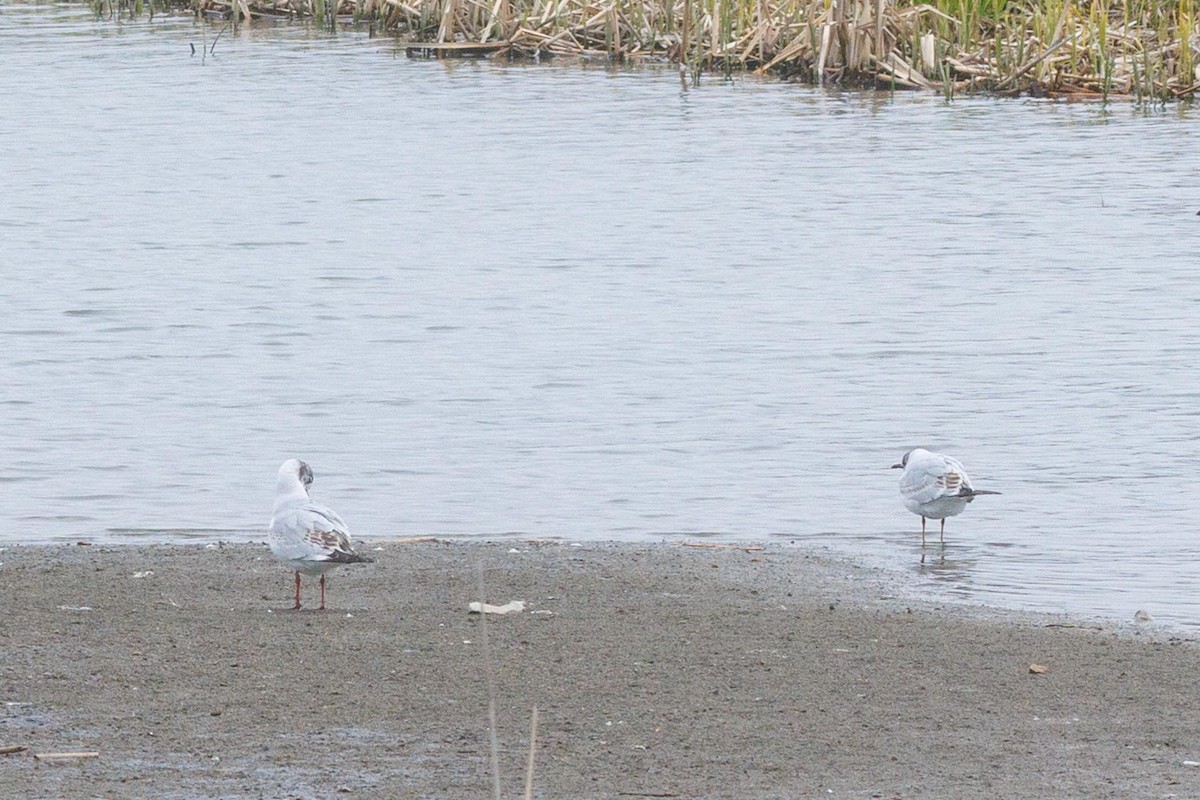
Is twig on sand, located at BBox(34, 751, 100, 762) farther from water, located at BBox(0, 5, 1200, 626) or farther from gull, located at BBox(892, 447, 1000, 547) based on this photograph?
gull, located at BBox(892, 447, 1000, 547)

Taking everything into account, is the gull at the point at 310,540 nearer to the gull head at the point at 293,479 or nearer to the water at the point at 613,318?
the gull head at the point at 293,479

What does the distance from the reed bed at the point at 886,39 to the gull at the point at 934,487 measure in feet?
52.2

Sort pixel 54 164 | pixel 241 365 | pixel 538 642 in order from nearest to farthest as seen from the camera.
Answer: pixel 538 642 → pixel 241 365 → pixel 54 164

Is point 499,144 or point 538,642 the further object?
point 499,144

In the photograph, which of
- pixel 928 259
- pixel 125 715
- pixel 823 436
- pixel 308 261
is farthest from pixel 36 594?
pixel 928 259

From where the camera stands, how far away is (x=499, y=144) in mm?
22969

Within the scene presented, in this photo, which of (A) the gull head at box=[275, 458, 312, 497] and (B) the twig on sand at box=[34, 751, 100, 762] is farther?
(A) the gull head at box=[275, 458, 312, 497]

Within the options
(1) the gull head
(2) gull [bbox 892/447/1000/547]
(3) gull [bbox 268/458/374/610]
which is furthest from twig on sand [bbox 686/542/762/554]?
(3) gull [bbox 268/458/374/610]

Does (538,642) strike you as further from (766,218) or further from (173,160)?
(173,160)

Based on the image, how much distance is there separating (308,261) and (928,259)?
16.9 feet

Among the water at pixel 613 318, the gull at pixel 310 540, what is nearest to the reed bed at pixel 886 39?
the water at pixel 613 318

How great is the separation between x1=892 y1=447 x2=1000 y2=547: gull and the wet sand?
2.04 feet

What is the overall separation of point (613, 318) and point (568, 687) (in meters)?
8.26

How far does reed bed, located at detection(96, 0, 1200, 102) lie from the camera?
24.4 m
